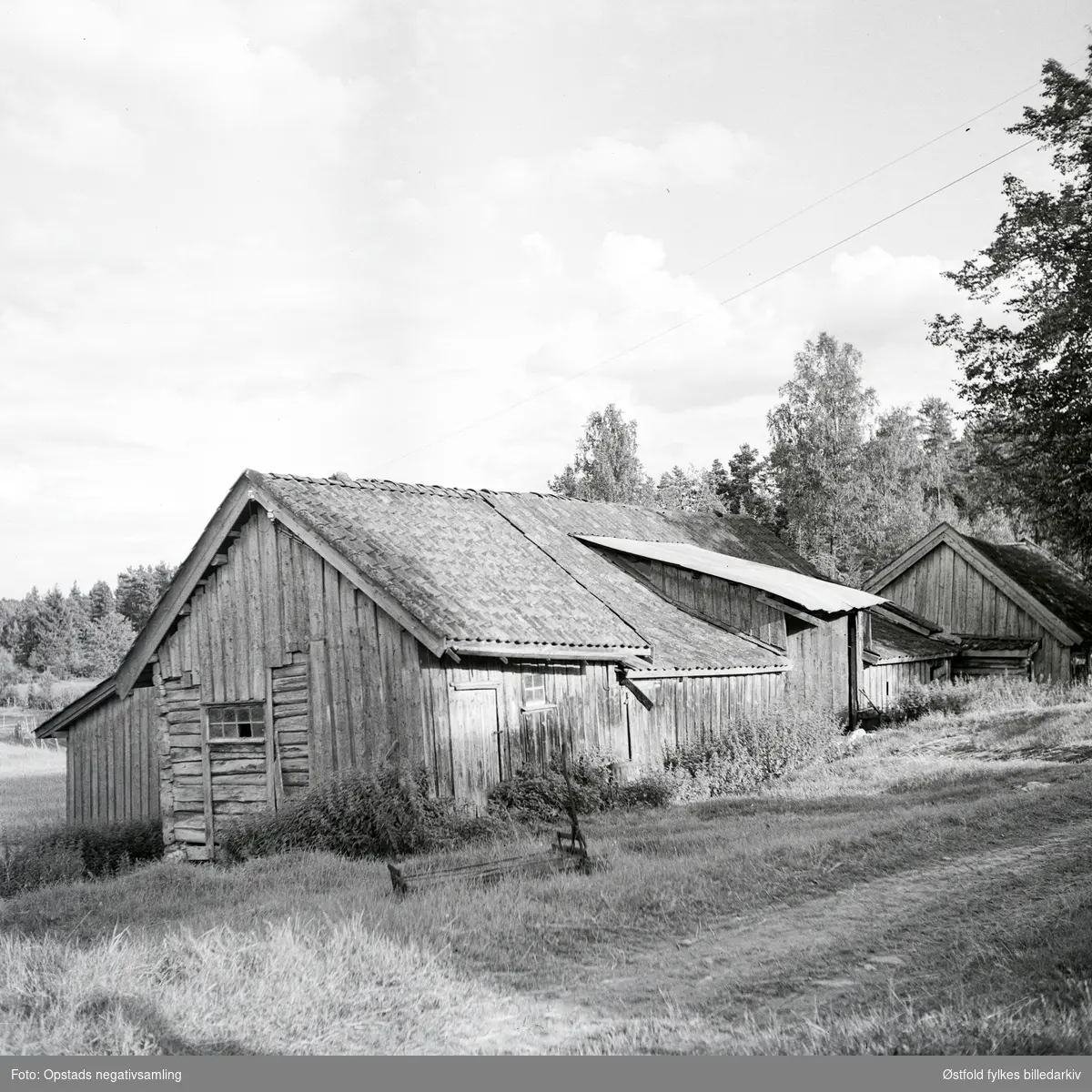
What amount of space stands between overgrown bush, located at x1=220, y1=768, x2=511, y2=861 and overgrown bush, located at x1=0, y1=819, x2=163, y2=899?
4429 mm

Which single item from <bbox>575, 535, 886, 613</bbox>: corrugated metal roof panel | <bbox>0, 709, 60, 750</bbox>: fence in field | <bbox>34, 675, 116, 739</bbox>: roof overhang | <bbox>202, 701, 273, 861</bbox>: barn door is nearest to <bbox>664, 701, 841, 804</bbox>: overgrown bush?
<bbox>575, 535, 886, 613</bbox>: corrugated metal roof panel

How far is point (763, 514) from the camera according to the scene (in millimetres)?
63062

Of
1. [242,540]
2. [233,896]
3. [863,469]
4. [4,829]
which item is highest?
[863,469]

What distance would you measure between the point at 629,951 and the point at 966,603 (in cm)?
2710

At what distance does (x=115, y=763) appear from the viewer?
23.0 meters

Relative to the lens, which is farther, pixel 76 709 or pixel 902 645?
pixel 902 645

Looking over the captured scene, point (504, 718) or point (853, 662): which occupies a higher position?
point (853, 662)

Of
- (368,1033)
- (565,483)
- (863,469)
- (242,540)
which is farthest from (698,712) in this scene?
(565,483)

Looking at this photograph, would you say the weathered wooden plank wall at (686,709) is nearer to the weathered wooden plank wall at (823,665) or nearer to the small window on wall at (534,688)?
the weathered wooden plank wall at (823,665)

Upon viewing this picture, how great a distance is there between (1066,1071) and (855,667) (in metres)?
20.2

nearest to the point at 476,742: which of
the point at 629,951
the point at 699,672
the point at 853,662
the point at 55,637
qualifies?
the point at 699,672

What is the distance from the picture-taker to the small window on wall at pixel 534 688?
647 inches

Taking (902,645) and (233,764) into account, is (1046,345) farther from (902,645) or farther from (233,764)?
(233,764)

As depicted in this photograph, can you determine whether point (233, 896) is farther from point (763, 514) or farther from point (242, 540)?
point (763, 514)
